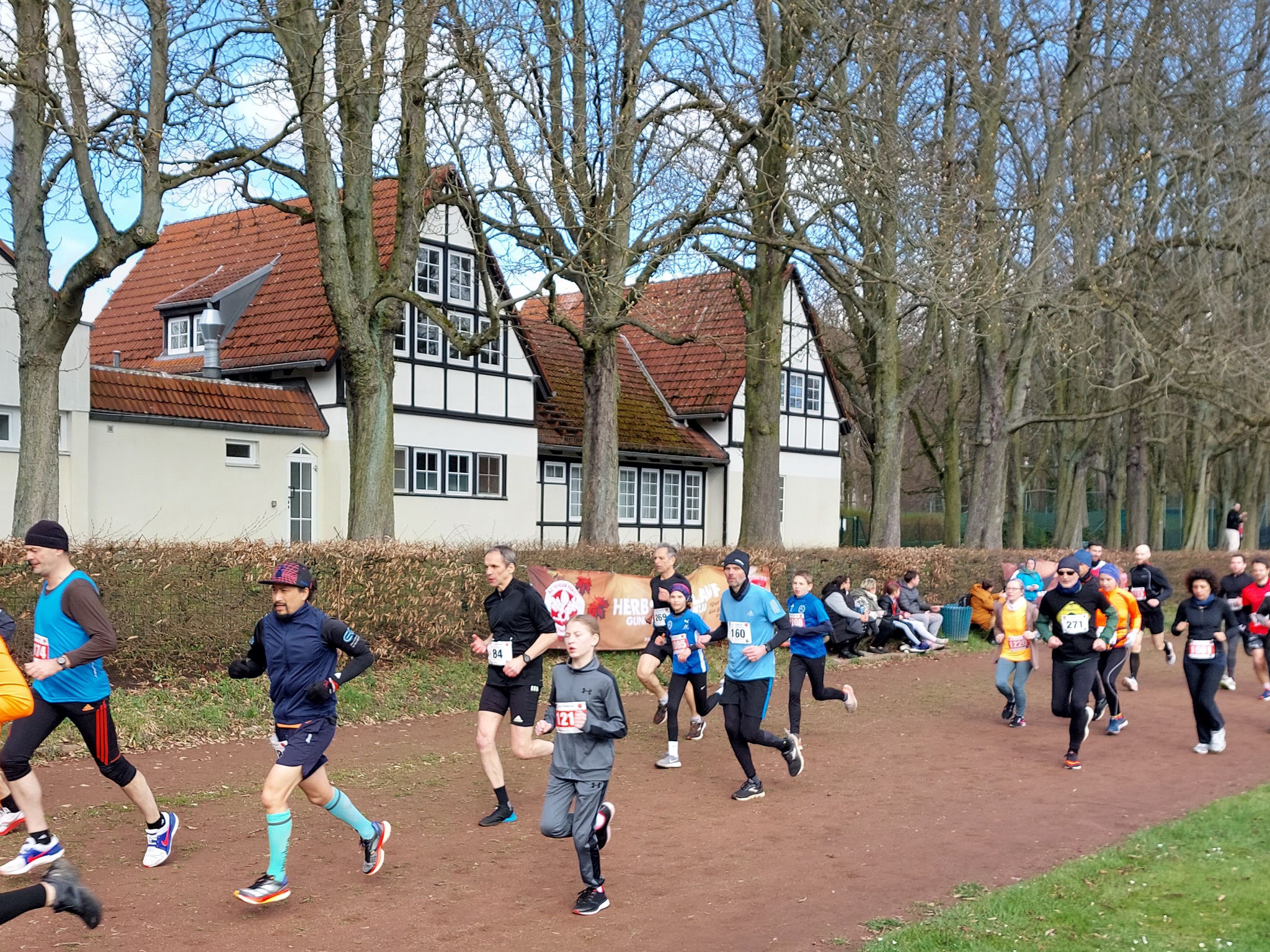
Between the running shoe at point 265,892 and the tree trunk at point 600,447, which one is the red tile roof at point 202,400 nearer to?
the tree trunk at point 600,447

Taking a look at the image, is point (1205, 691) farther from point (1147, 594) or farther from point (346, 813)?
point (346, 813)

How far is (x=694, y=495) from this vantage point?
3662cm

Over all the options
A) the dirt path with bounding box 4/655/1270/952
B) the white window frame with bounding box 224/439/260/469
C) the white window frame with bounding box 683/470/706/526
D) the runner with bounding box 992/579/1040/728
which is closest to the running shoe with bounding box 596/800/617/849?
the dirt path with bounding box 4/655/1270/952

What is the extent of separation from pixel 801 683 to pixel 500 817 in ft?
13.4

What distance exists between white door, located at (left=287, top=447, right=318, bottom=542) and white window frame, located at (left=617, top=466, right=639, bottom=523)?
10.5 m

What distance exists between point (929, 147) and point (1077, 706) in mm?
12715

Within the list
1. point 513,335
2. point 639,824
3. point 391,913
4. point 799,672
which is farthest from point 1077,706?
point 513,335

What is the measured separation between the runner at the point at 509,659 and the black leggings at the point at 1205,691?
6.96 metres

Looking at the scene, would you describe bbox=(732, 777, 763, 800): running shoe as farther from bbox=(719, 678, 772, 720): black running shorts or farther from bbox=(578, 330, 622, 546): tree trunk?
bbox=(578, 330, 622, 546): tree trunk

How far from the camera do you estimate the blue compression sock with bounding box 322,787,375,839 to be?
705 cm

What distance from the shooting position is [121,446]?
73.0 feet

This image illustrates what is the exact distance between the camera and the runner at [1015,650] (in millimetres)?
13555

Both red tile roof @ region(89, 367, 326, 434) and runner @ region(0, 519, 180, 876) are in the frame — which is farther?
red tile roof @ region(89, 367, 326, 434)

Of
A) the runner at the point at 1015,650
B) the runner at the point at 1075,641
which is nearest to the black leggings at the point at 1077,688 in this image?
the runner at the point at 1075,641
